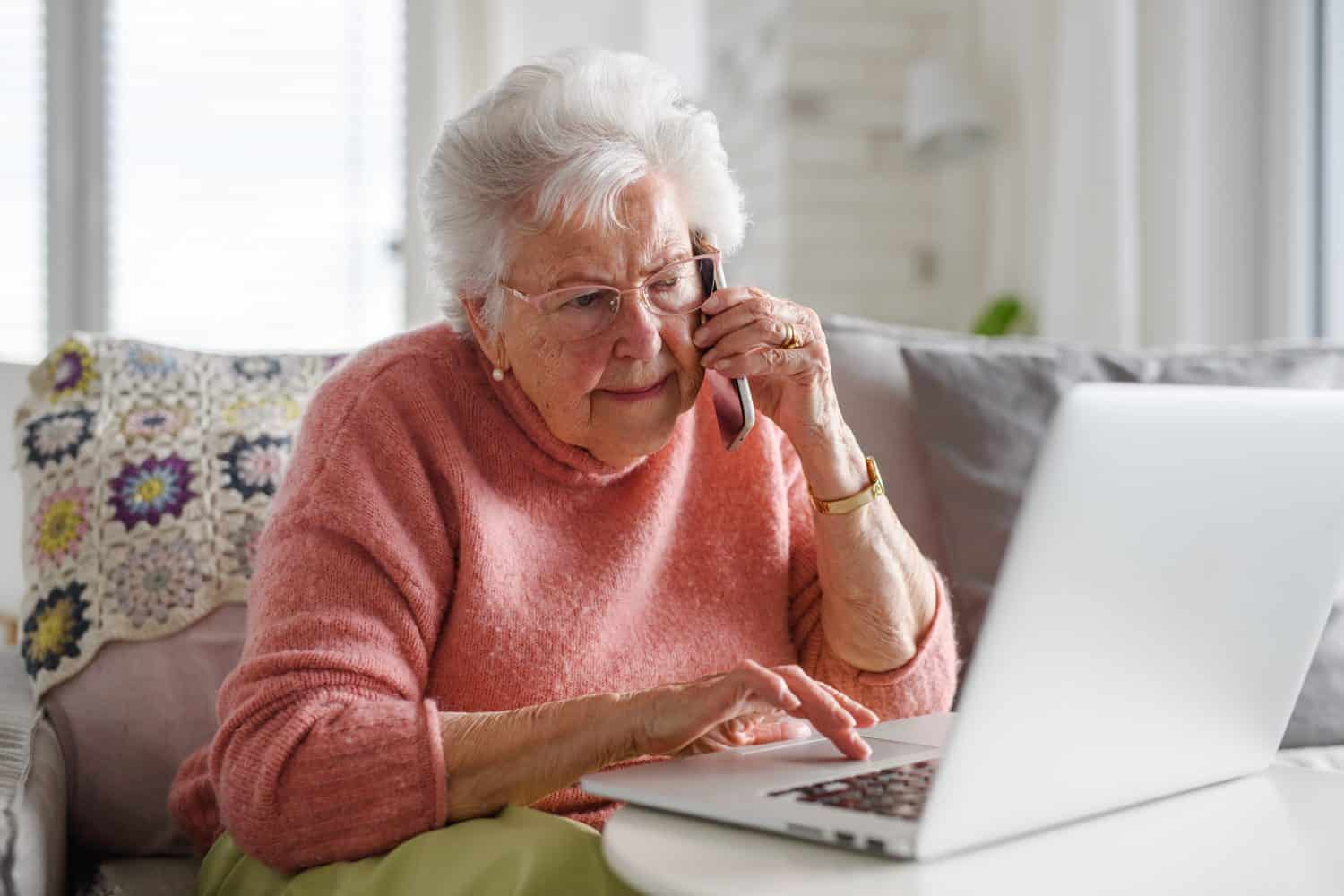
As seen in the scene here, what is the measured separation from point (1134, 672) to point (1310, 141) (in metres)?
2.87

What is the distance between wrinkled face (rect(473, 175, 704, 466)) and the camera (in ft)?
3.96

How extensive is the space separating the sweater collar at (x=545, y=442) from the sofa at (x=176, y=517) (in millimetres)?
398

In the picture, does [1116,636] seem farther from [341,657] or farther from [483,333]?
[483,333]

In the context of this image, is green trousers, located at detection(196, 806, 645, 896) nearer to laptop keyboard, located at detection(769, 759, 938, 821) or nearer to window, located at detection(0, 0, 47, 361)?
laptop keyboard, located at detection(769, 759, 938, 821)

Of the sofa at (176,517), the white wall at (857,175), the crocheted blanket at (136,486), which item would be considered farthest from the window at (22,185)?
the crocheted blanket at (136,486)

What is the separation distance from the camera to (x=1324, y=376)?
6.19 ft

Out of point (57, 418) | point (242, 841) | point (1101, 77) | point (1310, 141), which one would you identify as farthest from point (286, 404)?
point (1310, 141)

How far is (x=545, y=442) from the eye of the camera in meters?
1.26

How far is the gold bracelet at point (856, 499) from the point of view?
126 centimetres

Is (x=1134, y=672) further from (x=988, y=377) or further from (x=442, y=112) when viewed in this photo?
(x=442, y=112)

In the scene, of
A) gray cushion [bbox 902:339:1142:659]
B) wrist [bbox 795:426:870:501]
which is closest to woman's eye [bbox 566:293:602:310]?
wrist [bbox 795:426:870:501]

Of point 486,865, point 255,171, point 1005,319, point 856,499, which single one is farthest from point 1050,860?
point 255,171

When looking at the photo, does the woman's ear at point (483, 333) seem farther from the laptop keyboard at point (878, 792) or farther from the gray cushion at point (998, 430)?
the gray cushion at point (998, 430)

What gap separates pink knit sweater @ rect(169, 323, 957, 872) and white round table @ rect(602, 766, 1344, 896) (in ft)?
0.95
